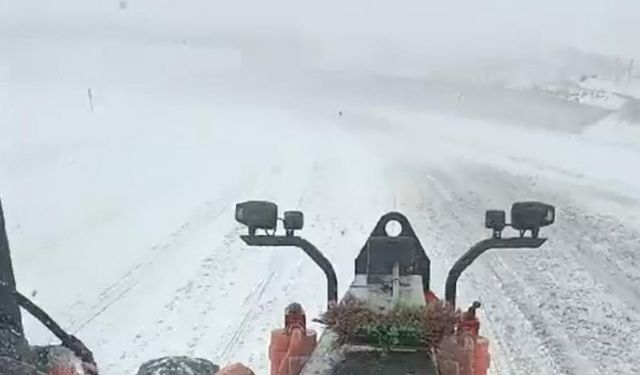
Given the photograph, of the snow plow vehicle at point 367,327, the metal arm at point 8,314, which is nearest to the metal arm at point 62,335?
the snow plow vehicle at point 367,327

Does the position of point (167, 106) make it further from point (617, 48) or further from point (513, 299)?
point (513, 299)

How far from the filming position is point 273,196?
15.8 meters

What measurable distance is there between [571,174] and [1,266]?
17.1m

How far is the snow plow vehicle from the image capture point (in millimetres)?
2779

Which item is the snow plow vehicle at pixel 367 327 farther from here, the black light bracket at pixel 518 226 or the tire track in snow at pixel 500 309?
the tire track in snow at pixel 500 309

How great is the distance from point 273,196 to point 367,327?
512 inches

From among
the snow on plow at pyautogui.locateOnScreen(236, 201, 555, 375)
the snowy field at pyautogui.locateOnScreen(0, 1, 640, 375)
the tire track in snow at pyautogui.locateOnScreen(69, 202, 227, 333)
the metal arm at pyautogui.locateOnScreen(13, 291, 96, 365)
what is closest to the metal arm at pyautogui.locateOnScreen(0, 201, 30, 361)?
the metal arm at pyautogui.locateOnScreen(13, 291, 96, 365)

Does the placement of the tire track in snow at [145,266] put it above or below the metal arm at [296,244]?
below

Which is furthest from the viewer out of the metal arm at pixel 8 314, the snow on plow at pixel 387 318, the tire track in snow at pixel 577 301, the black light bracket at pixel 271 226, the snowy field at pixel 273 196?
the snowy field at pixel 273 196

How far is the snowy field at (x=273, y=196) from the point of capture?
31.2 ft

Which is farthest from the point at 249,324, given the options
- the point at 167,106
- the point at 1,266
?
the point at 167,106

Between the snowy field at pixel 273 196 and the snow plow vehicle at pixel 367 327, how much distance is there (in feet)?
14.2

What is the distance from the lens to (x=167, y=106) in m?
32.8

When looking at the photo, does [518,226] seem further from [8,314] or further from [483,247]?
[8,314]
